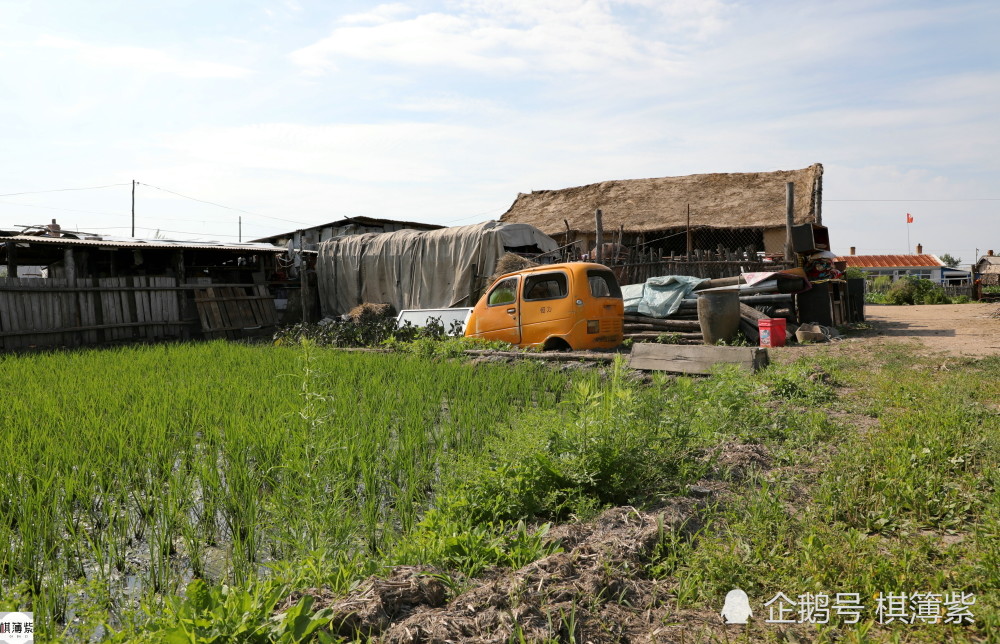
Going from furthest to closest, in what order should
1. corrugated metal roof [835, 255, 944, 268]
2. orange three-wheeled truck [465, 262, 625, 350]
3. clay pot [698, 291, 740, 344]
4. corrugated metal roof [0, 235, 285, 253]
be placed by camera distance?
corrugated metal roof [835, 255, 944, 268], corrugated metal roof [0, 235, 285, 253], clay pot [698, 291, 740, 344], orange three-wheeled truck [465, 262, 625, 350]

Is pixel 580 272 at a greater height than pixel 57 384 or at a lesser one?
greater

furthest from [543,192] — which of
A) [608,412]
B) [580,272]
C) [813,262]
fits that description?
[608,412]

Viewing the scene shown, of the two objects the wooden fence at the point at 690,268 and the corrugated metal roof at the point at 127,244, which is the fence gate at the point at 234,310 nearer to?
the corrugated metal roof at the point at 127,244

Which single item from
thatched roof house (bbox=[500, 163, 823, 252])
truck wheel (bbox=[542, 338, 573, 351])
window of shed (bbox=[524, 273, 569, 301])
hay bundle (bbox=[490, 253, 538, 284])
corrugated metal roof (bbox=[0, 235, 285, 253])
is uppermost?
thatched roof house (bbox=[500, 163, 823, 252])

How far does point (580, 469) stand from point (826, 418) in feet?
9.59

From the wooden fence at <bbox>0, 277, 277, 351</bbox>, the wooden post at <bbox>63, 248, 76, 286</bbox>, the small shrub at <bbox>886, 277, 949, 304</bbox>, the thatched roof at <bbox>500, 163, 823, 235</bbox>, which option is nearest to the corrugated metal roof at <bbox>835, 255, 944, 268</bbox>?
the small shrub at <bbox>886, 277, 949, 304</bbox>

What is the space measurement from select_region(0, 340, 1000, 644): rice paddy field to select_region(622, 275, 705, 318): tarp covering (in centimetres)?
766

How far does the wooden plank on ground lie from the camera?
772 centimetres

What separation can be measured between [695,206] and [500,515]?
848 inches

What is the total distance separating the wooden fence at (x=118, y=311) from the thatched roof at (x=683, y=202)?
1197 cm

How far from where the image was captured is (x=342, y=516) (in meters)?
3.33

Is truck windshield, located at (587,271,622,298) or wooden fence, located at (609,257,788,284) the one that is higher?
wooden fence, located at (609,257,788,284)

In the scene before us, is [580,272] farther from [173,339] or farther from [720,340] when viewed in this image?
[173,339]

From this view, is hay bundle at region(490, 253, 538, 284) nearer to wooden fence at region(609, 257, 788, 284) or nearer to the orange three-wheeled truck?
wooden fence at region(609, 257, 788, 284)
